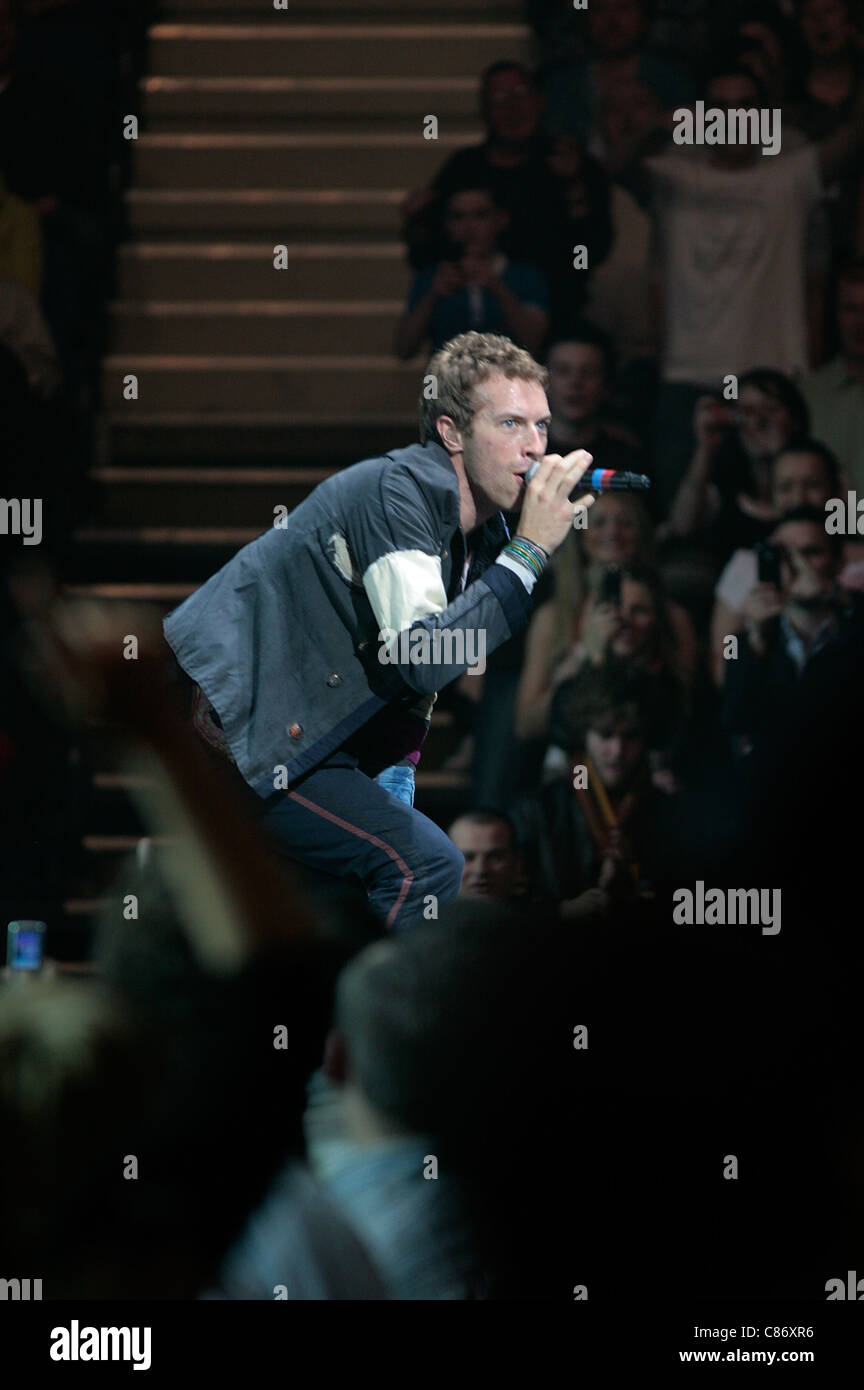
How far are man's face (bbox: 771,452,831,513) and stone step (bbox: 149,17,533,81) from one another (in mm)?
2188

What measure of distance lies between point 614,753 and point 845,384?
1.54 meters

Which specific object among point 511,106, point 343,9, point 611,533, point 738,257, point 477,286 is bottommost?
point 611,533

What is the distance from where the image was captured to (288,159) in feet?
22.5

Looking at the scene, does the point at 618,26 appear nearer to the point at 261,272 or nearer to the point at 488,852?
the point at 261,272

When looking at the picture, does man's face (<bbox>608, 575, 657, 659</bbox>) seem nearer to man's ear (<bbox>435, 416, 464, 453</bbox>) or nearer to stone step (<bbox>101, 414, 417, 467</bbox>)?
stone step (<bbox>101, 414, 417, 467</bbox>)

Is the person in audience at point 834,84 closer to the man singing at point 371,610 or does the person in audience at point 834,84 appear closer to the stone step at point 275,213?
the stone step at point 275,213

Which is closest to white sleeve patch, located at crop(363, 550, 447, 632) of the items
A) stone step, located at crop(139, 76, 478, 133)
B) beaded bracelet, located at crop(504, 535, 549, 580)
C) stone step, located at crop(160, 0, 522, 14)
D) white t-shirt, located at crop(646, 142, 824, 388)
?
beaded bracelet, located at crop(504, 535, 549, 580)

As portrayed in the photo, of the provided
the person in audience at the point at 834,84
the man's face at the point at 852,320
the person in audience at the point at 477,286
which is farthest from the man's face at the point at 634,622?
the person in audience at the point at 834,84

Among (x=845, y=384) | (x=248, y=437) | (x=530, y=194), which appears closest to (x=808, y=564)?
(x=845, y=384)

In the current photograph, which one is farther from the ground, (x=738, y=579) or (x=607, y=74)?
(x=607, y=74)

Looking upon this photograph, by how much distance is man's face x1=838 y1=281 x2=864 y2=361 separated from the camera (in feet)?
19.7

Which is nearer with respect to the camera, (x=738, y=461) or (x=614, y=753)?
(x=614, y=753)

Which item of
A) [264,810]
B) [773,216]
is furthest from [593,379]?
[264,810]

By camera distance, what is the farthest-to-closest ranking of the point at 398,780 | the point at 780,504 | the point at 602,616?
1. the point at 780,504
2. the point at 602,616
3. the point at 398,780
